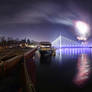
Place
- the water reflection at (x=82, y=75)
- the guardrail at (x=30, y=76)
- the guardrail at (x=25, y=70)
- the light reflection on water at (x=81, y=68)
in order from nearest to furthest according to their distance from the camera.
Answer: the guardrail at (x=30, y=76) → the guardrail at (x=25, y=70) → the water reflection at (x=82, y=75) → the light reflection on water at (x=81, y=68)

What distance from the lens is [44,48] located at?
128 feet

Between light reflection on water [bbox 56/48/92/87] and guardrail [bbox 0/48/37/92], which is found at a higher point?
guardrail [bbox 0/48/37/92]

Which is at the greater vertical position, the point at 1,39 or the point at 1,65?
the point at 1,39

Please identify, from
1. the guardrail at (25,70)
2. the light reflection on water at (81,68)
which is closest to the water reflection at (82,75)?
the light reflection on water at (81,68)

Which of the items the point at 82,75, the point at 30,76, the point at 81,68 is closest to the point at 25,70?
the point at 30,76

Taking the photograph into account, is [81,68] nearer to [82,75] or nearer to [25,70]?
[82,75]

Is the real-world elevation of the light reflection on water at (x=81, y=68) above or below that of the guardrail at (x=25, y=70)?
below

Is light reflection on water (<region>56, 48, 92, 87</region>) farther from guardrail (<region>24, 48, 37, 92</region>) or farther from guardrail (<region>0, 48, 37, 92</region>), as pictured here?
guardrail (<region>0, 48, 37, 92</region>)

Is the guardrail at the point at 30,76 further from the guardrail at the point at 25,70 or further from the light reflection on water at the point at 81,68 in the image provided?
the light reflection on water at the point at 81,68

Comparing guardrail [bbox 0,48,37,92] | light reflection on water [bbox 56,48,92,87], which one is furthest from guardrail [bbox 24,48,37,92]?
light reflection on water [bbox 56,48,92,87]

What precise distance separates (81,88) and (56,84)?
294 centimetres

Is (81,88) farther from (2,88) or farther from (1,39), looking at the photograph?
(1,39)

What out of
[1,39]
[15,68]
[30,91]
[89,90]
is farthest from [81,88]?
[1,39]

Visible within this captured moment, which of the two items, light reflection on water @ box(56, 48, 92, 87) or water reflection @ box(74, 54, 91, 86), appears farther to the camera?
light reflection on water @ box(56, 48, 92, 87)
